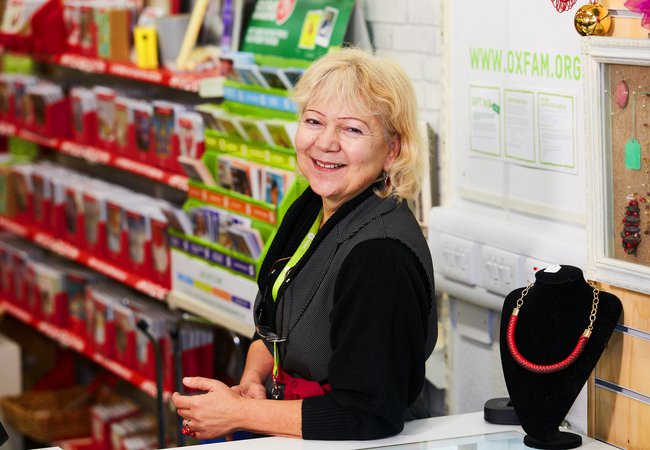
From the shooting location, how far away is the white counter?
2.35 m

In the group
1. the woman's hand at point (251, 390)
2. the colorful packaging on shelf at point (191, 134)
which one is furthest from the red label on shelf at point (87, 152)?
the woman's hand at point (251, 390)

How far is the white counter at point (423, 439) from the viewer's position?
2346 millimetres

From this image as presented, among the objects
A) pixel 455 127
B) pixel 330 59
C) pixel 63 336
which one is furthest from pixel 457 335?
pixel 63 336

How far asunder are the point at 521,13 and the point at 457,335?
3.30 feet

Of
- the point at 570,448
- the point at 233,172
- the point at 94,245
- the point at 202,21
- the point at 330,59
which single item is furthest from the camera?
the point at 94,245

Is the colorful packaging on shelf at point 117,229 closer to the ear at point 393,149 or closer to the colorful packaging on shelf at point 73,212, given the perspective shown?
the colorful packaging on shelf at point 73,212

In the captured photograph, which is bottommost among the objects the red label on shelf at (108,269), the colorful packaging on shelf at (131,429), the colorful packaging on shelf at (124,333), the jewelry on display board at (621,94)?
the colorful packaging on shelf at (131,429)

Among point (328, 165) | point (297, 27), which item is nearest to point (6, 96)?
point (297, 27)

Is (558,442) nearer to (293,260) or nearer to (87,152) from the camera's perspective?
(293,260)

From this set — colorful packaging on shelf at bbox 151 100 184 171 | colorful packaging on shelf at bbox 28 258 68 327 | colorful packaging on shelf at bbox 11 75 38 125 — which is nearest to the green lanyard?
colorful packaging on shelf at bbox 151 100 184 171

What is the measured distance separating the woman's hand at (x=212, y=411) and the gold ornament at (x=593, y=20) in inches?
42.1

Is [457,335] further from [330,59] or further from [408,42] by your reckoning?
[330,59]

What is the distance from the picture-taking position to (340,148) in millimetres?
2551

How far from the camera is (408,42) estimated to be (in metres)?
3.48
